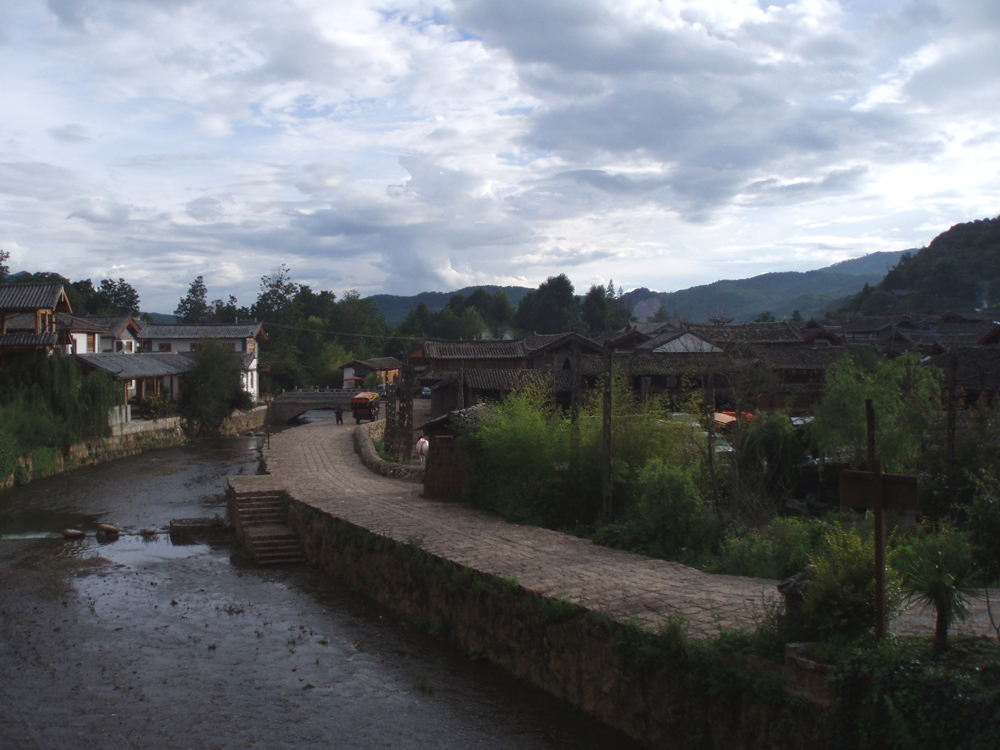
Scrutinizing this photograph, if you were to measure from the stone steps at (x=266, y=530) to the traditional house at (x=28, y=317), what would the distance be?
17.6 meters

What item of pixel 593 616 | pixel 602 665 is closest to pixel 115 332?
pixel 593 616

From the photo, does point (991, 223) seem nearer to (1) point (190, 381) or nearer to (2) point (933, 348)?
(2) point (933, 348)

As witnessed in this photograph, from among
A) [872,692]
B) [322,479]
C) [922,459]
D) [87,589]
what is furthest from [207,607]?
[922,459]

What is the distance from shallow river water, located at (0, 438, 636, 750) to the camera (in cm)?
757

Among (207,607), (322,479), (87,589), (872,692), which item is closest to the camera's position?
(872,692)

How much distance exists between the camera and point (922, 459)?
16.0 meters

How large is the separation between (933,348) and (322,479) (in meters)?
32.2

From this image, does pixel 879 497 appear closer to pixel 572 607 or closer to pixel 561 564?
pixel 572 607

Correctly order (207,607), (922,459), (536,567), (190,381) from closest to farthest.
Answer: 1. (536,567)
2. (207,607)
3. (922,459)
4. (190,381)

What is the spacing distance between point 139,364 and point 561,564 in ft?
A: 119

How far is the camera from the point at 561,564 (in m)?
9.95

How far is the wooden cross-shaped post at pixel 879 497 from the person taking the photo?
17.1ft

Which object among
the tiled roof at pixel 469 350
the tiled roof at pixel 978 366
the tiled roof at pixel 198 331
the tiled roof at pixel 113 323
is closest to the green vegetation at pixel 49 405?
the tiled roof at pixel 113 323

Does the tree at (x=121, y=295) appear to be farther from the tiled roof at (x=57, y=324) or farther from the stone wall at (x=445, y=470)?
the stone wall at (x=445, y=470)
